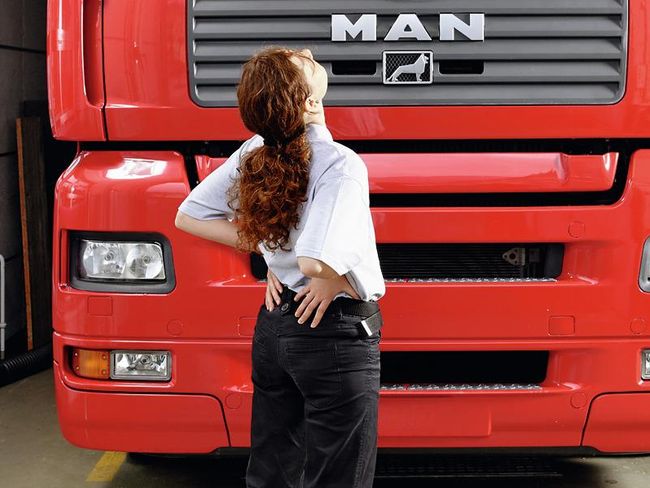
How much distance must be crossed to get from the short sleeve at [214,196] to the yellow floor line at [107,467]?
1.81 metres

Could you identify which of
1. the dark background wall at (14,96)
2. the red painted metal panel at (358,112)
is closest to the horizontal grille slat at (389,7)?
the red painted metal panel at (358,112)

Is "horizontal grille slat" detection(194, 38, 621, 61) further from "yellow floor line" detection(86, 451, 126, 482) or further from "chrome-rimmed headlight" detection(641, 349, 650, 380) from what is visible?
"yellow floor line" detection(86, 451, 126, 482)

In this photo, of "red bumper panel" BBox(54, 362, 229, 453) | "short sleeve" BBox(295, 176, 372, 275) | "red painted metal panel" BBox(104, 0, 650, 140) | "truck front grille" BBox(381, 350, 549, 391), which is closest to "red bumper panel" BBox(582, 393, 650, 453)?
"truck front grille" BBox(381, 350, 549, 391)

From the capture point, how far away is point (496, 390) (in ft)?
11.3

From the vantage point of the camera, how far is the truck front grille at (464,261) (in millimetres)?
3455

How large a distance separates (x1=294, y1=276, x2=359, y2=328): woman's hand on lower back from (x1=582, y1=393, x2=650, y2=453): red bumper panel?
4.11 ft

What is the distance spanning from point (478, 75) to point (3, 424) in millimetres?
3128

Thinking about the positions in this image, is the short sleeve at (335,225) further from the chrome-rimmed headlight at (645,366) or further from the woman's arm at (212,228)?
the chrome-rimmed headlight at (645,366)

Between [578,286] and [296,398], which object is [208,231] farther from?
[578,286]

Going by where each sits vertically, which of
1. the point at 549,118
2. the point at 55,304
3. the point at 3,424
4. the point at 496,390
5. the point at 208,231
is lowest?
the point at 3,424

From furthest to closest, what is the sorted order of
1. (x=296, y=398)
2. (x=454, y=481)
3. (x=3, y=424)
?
(x=3, y=424) → (x=454, y=481) → (x=296, y=398)

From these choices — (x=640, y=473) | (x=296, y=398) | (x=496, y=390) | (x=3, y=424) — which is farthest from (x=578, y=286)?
(x=3, y=424)

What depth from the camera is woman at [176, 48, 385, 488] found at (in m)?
2.49

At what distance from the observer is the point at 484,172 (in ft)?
11.1
